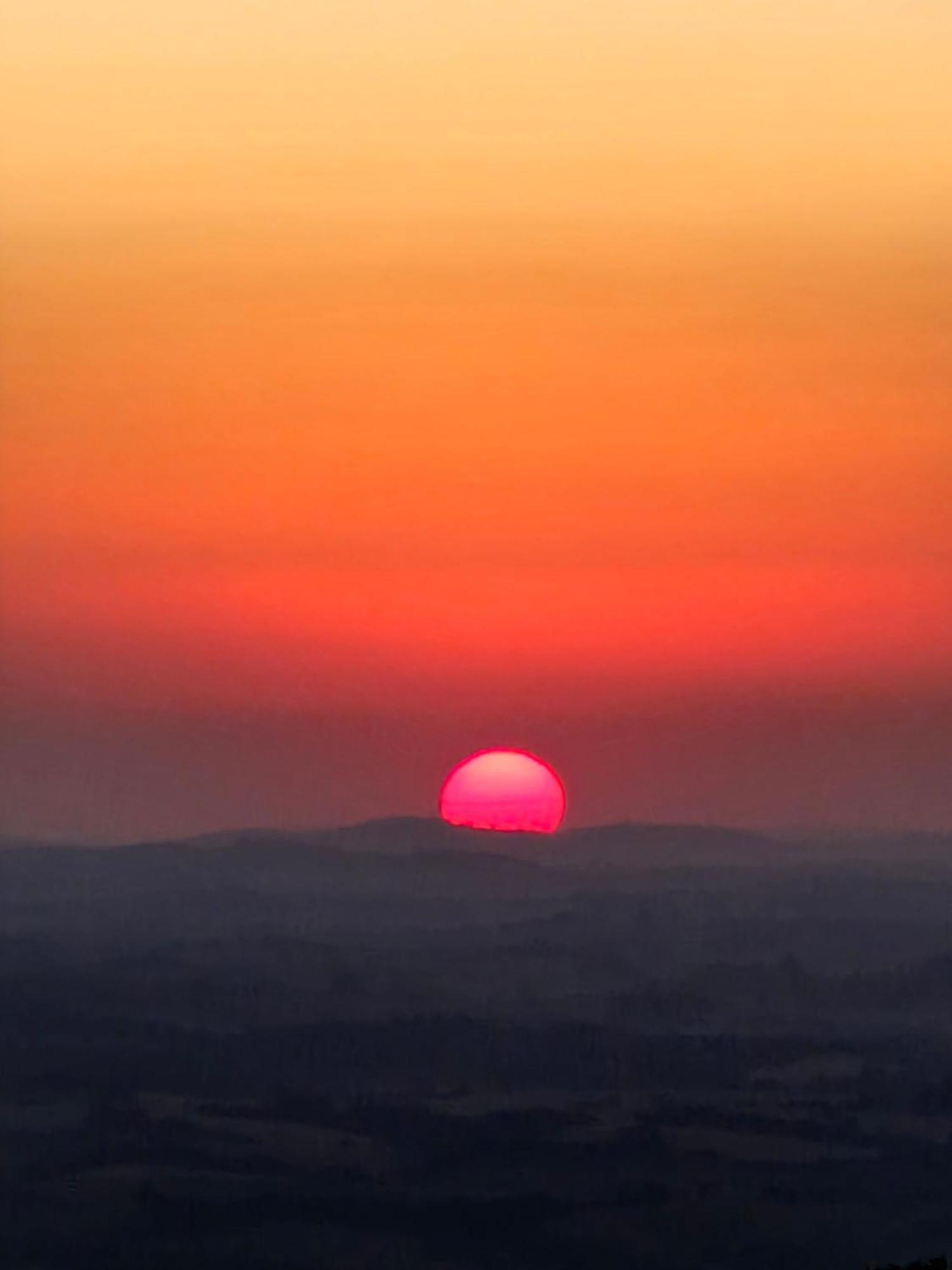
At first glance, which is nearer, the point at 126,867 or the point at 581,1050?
the point at 126,867

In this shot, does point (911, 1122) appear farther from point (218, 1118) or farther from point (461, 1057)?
point (218, 1118)

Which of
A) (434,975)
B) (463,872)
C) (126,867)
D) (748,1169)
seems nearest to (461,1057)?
(434,975)

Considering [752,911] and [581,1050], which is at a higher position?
[752,911]

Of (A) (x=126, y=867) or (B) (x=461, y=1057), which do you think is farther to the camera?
(B) (x=461, y=1057)

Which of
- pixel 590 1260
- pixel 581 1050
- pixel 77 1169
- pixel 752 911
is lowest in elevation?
pixel 590 1260

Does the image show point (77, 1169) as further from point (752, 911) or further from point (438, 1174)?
point (752, 911)

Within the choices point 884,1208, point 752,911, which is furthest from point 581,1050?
point 884,1208
